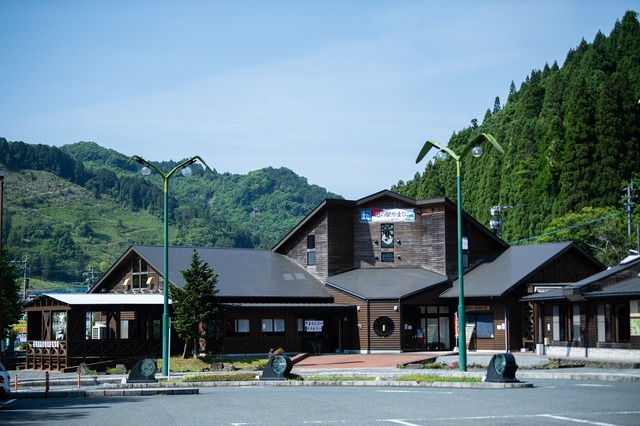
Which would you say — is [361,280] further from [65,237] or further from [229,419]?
[65,237]

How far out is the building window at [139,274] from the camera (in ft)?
174

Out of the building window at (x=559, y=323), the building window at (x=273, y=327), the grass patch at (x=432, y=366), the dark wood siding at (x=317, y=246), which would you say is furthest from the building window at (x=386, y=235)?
the grass patch at (x=432, y=366)

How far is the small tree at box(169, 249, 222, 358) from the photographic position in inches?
1770

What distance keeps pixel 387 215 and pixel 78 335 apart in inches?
814

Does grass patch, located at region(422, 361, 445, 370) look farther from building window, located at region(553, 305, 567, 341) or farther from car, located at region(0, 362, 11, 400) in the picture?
car, located at region(0, 362, 11, 400)

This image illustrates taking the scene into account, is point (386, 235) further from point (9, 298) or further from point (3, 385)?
point (3, 385)

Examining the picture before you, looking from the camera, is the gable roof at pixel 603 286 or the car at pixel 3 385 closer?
the car at pixel 3 385

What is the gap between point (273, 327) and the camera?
50250 mm

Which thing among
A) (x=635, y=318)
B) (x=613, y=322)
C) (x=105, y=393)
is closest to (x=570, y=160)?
(x=613, y=322)

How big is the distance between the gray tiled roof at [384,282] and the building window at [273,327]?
4.30m

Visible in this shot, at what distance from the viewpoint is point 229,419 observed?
59.3 ft

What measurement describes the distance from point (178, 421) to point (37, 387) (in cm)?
1703

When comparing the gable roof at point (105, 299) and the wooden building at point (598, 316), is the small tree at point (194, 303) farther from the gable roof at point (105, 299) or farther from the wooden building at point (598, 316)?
the wooden building at point (598, 316)

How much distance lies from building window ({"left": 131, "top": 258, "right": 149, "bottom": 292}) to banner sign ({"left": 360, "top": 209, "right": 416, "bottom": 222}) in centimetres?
1388
